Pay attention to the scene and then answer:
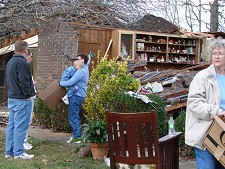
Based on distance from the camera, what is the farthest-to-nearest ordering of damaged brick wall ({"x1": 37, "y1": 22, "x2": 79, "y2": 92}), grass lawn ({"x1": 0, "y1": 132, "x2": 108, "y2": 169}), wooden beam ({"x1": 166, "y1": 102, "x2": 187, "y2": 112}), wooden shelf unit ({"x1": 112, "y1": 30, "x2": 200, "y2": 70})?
wooden shelf unit ({"x1": 112, "y1": 30, "x2": 200, "y2": 70}), damaged brick wall ({"x1": 37, "y1": 22, "x2": 79, "y2": 92}), wooden beam ({"x1": 166, "y1": 102, "x2": 187, "y2": 112}), grass lawn ({"x1": 0, "y1": 132, "x2": 108, "y2": 169})

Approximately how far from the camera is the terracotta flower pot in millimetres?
6496

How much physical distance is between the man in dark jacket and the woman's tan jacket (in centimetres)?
337

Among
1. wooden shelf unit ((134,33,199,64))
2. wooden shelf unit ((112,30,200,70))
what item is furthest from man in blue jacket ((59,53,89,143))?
wooden shelf unit ((134,33,199,64))

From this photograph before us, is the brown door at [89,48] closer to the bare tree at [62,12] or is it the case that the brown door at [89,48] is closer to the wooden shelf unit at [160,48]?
the wooden shelf unit at [160,48]

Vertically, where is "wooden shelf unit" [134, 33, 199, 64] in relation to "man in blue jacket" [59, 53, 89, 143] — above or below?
above

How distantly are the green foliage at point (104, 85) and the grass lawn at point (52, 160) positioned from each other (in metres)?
1.19

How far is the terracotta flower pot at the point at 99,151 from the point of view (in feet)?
21.3

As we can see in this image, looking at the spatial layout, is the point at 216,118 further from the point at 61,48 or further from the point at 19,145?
the point at 61,48

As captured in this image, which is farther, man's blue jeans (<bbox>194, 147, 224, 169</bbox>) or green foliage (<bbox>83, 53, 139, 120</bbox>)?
green foliage (<bbox>83, 53, 139, 120</bbox>)

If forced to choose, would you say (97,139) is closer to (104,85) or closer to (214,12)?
(104,85)

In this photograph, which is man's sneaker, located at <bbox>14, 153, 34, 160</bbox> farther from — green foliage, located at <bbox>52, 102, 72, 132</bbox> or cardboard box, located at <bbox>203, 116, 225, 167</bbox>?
cardboard box, located at <bbox>203, 116, 225, 167</bbox>

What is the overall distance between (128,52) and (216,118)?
9.61 metres

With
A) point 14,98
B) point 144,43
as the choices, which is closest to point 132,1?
point 144,43

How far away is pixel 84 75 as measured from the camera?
26.1 feet
